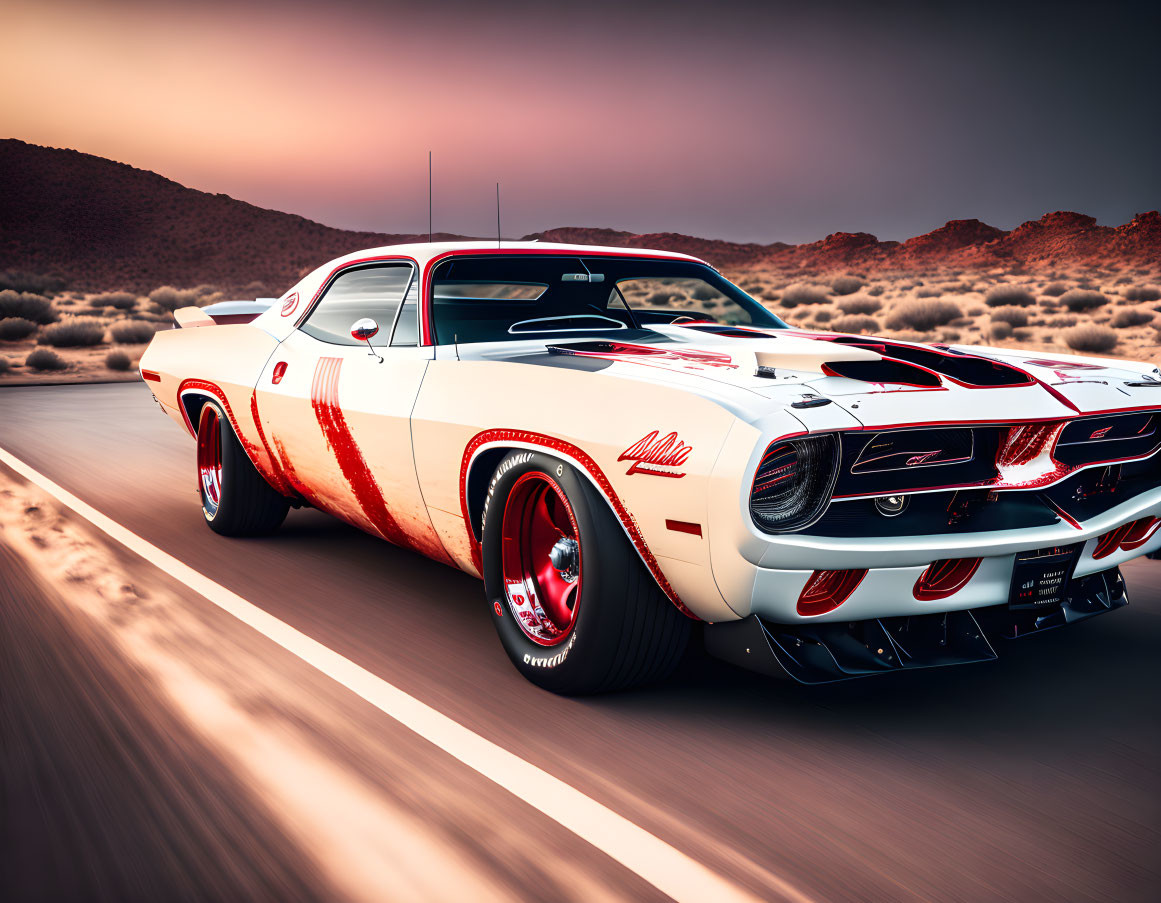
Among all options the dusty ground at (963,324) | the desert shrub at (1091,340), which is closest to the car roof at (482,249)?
the dusty ground at (963,324)

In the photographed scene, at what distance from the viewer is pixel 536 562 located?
340 centimetres

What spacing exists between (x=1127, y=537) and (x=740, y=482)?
59.8 inches

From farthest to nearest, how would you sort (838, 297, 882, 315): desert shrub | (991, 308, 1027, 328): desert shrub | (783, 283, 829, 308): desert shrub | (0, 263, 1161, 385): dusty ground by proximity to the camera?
(783, 283, 829, 308): desert shrub → (838, 297, 882, 315): desert shrub → (991, 308, 1027, 328): desert shrub → (0, 263, 1161, 385): dusty ground

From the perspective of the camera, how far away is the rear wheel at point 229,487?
16.4 feet

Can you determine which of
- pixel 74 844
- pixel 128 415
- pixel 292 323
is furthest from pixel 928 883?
pixel 128 415

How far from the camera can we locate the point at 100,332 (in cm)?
2439

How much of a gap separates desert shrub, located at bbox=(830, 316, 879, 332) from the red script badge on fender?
825 inches

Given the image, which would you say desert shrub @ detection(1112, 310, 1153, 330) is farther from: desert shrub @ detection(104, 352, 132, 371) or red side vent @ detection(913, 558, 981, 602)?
red side vent @ detection(913, 558, 981, 602)

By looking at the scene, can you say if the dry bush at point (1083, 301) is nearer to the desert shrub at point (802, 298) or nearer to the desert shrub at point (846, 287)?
the desert shrub at point (802, 298)

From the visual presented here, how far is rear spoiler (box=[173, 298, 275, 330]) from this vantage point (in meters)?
5.71

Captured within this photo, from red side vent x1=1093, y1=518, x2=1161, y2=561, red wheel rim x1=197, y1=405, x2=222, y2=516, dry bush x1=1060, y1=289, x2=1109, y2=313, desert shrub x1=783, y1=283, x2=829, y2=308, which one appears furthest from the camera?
desert shrub x1=783, y1=283, x2=829, y2=308

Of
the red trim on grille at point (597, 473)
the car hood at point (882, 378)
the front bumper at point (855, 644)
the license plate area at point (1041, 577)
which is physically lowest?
the front bumper at point (855, 644)

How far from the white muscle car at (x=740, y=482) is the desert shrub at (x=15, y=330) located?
79.4 ft

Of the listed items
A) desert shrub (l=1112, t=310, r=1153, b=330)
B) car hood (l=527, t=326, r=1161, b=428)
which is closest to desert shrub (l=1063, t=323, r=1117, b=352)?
desert shrub (l=1112, t=310, r=1153, b=330)
